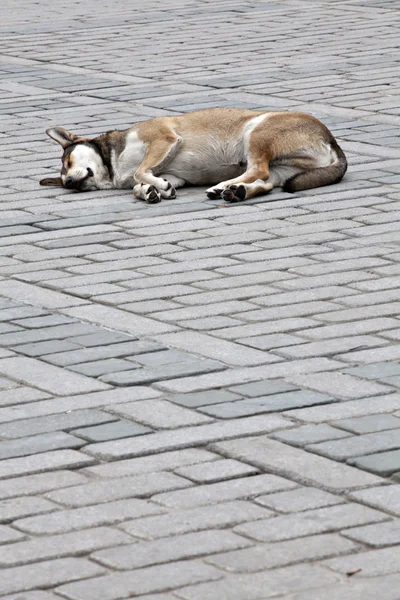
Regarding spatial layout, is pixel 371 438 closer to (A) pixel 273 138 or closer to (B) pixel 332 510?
(B) pixel 332 510

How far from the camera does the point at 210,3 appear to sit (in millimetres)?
17406

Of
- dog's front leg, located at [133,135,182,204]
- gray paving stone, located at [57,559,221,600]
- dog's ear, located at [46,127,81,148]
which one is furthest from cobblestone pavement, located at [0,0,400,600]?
dog's ear, located at [46,127,81,148]

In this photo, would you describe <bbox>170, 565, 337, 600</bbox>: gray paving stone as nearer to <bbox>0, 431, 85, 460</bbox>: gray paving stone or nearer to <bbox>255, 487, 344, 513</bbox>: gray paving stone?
<bbox>255, 487, 344, 513</bbox>: gray paving stone

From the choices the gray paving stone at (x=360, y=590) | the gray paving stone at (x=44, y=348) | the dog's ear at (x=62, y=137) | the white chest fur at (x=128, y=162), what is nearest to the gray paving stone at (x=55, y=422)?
the gray paving stone at (x=44, y=348)

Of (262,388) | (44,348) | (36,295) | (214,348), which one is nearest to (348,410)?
(262,388)

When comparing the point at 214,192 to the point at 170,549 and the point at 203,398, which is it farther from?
the point at 170,549

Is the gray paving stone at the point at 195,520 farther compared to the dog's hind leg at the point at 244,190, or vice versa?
the dog's hind leg at the point at 244,190

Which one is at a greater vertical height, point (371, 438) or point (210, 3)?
point (210, 3)

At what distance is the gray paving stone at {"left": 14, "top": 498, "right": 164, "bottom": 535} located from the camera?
412 cm

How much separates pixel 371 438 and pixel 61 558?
1.29m

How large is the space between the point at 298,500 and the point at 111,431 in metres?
0.90

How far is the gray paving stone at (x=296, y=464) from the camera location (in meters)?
4.38

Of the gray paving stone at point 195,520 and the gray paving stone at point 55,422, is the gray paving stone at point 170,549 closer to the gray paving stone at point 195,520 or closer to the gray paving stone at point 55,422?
the gray paving stone at point 195,520

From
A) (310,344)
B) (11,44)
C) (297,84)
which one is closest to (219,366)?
(310,344)
